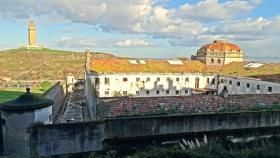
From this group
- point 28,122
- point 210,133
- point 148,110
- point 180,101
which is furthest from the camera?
point 180,101

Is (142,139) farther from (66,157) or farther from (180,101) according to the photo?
(180,101)

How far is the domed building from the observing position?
50031 millimetres

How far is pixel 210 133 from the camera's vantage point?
1213 centimetres

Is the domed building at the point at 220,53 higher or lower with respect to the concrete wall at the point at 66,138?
higher

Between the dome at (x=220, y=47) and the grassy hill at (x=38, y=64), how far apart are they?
1658 inches

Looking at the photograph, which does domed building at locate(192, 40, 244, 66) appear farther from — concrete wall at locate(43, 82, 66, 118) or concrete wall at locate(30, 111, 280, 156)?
concrete wall at locate(30, 111, 280, 156)

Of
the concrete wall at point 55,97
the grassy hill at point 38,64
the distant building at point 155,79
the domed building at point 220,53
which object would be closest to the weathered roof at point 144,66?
the distant building at point 155,79

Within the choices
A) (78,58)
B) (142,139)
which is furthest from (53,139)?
(78,58)

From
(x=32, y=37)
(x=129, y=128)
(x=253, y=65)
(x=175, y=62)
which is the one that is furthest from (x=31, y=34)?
(x=129, y=128)

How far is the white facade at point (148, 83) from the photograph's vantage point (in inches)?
1610

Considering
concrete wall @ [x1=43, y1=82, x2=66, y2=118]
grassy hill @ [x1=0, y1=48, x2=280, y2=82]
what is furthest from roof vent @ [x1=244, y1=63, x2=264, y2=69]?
grassy hill @ [x1=0, y1=48, x2=280, y2=82]

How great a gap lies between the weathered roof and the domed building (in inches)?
90.4

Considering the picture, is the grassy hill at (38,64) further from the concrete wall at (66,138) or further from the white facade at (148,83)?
the concrete wall at (66,138)

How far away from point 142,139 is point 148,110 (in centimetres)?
368
